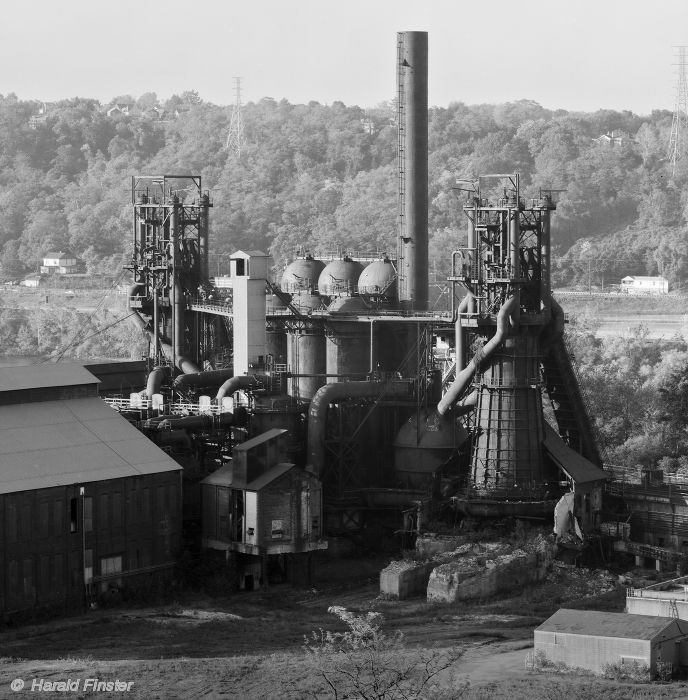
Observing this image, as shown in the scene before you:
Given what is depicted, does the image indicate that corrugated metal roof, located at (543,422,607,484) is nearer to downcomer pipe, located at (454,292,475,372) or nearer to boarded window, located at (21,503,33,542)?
downcomer pipe, located at (454,292,475,372)

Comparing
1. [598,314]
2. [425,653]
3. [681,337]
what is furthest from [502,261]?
[598,314]

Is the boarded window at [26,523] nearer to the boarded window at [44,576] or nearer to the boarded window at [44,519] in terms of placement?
the boarded window at [44,519]

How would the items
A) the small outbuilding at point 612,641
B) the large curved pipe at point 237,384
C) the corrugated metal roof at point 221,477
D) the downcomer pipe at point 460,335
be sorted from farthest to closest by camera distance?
the large curved pipe at point 237,384 < the downcomer pipe at point 460,335 < the corrugated metal roof at point 221,477 < the small outbuilding at point 612,641

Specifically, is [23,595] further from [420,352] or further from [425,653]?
[420,352]

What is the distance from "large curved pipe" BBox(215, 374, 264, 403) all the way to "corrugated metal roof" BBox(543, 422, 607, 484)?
10654 mm

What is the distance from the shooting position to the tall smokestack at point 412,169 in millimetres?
73125

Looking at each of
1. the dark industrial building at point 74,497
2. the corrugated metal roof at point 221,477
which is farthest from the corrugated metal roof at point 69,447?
the corrugated metal roof at point 221,477

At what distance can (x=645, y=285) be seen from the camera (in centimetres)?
16775

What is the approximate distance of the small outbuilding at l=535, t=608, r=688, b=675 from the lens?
4438cm

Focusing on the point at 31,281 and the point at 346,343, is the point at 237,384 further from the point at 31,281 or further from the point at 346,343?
the point at 31,281

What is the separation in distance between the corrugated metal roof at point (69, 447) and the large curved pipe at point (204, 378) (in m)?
8.40

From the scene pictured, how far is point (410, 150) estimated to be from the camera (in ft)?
251

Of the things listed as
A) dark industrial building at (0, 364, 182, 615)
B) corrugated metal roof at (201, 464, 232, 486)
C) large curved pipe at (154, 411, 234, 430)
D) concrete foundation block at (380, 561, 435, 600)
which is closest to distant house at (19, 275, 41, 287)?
large curved pipe at (154, 411, 234, 430)

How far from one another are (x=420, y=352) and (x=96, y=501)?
18289 millimetres
